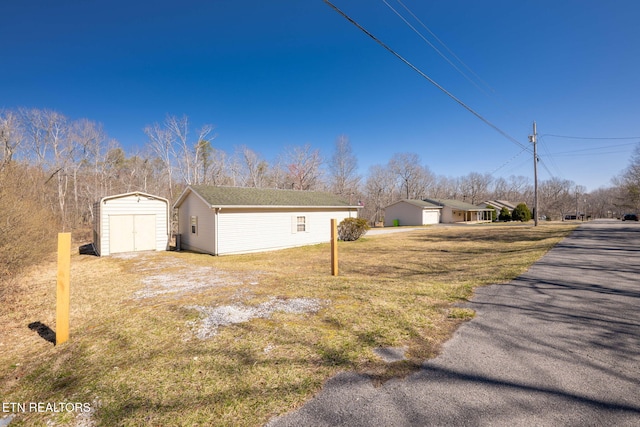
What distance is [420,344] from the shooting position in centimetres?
337

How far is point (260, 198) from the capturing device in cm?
1462

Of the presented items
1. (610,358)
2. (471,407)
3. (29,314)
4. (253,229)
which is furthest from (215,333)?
(253,229)

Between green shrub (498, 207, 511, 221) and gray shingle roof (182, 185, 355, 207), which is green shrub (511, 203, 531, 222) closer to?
green shrub (498, 207, 511, 221)

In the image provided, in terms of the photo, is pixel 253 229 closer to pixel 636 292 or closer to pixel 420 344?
pixel 420 344

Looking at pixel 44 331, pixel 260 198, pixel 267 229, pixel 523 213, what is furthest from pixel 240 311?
pixel 523 213

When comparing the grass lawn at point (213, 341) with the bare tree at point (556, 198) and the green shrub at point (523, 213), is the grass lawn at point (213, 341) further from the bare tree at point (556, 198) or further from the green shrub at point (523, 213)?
the bare tree at point (556, 198)

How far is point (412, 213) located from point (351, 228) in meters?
21.3

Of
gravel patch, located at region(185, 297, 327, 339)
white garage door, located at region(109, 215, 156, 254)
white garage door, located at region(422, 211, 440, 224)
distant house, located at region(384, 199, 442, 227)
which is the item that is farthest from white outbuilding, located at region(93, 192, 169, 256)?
white garage door, located at region(422, 211, 440, 224)

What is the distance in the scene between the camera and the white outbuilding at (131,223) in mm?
12445

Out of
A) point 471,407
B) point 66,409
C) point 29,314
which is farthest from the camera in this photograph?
point 29,314

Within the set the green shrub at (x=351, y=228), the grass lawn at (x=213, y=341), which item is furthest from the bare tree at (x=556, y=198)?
the grass lawn at (x=213, y=341)

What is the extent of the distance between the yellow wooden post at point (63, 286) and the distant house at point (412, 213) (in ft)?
115

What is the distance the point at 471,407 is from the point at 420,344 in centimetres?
113

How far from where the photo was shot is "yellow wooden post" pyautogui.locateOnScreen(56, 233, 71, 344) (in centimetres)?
368
